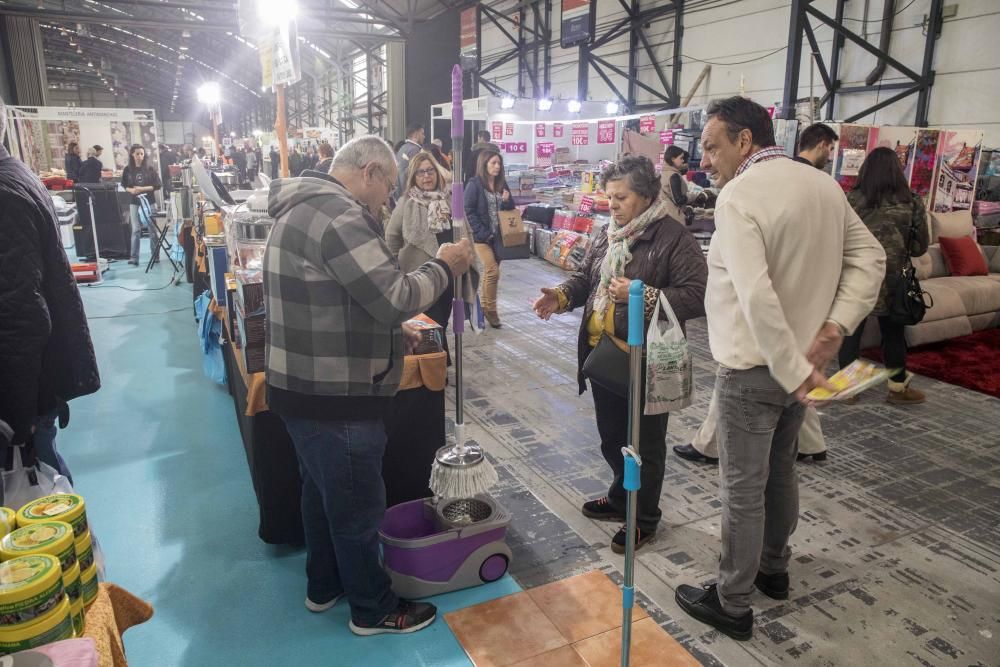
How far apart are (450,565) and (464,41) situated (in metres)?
18.2

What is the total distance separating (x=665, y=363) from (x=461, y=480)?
2.59 feet

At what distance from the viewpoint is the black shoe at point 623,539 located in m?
2.61

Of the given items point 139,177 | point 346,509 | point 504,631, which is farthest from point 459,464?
point 139,177

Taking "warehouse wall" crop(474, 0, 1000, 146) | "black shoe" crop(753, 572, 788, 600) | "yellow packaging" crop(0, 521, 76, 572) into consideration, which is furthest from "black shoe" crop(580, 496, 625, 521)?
"warehouse wall" crop(474, 0, 1000, 146)

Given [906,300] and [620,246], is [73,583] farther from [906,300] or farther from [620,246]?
[906,300]

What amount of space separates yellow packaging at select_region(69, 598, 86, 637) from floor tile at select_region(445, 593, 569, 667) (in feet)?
3.90

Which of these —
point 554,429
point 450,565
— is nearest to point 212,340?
point 554,429

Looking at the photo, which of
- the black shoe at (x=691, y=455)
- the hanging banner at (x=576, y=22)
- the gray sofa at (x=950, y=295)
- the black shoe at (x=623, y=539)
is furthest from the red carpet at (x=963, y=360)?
the hanging banner at (x=576, y=22)

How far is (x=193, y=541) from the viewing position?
8.79 ft

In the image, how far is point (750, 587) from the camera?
2.12 metres

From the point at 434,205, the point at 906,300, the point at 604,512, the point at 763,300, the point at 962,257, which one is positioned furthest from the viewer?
the point at 962,257

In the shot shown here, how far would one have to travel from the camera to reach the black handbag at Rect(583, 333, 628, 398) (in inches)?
→ 93.3

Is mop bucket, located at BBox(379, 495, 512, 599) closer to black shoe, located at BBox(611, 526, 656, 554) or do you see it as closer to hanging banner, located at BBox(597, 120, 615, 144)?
black shoe, located at BBox(611, 526, 656, 554)

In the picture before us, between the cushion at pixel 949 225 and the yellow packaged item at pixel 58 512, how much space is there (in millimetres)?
6875
